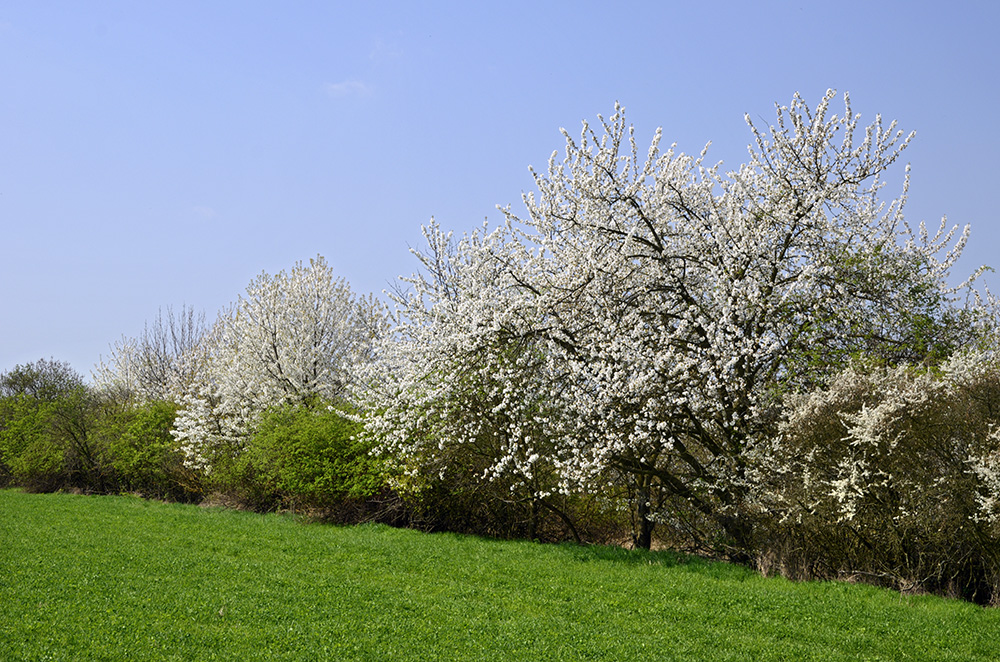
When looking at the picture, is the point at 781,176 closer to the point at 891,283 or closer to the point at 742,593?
the point at 891,283

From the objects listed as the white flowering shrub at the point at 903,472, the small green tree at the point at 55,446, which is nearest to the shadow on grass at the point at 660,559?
the white flowering shrub at the point at 903,472

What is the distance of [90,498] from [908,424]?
21.7 m

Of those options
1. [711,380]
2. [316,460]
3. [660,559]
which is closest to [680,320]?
[711,380]

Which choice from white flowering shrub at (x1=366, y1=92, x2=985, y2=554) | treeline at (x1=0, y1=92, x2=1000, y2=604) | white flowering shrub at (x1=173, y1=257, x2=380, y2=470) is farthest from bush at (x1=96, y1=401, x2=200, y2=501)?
white flowering shrub at (x1=366, y1=92, x2=985, y2=554)

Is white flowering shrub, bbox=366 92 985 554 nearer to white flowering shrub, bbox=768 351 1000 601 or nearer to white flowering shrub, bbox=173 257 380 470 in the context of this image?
white flowering shrub, bbox=768 351 1000 601

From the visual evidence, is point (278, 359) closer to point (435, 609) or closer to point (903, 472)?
point (435, 609)

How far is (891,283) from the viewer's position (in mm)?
11492

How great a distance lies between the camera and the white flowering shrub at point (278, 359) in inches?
870

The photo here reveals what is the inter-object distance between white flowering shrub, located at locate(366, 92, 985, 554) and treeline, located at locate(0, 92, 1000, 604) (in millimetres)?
41

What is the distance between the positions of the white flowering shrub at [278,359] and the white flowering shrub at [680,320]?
32.5 ft

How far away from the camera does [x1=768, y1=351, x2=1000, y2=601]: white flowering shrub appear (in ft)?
28.8

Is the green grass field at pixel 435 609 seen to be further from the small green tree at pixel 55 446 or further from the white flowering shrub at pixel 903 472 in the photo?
the small green tree at pixel 55 446

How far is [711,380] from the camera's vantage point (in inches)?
420

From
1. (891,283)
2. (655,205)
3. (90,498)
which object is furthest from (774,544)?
(90,498)
